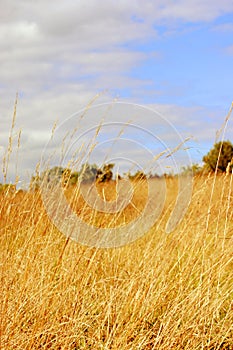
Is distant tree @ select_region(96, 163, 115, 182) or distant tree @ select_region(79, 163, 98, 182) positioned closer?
distant tree @ select_region(96, 163, 115, 182)

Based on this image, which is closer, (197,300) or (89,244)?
(197,300)

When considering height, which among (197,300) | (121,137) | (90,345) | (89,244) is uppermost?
(121,137)

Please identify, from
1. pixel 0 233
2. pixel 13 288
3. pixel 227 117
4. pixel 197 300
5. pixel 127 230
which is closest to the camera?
pixel 197 300

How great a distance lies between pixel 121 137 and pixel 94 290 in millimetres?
1080

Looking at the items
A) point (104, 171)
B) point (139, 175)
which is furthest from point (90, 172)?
point (139, 175)

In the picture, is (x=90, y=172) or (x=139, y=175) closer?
(x=139, y=175)

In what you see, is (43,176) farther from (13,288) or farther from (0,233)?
(13,288)

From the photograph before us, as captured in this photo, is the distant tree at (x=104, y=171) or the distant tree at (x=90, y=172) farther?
the distant tree at (x=90, y=172)

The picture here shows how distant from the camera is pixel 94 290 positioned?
9.36 ft

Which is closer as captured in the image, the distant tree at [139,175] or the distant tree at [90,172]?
the distant tree at [139,175]

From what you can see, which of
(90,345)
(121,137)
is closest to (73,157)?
(121,137)

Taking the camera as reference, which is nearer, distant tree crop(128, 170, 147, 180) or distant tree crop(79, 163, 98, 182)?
distant tree crop(128, 170, 147, 180)

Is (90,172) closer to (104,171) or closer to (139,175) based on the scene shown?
(104,171)

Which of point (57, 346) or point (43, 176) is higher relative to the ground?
point (43, 176)
